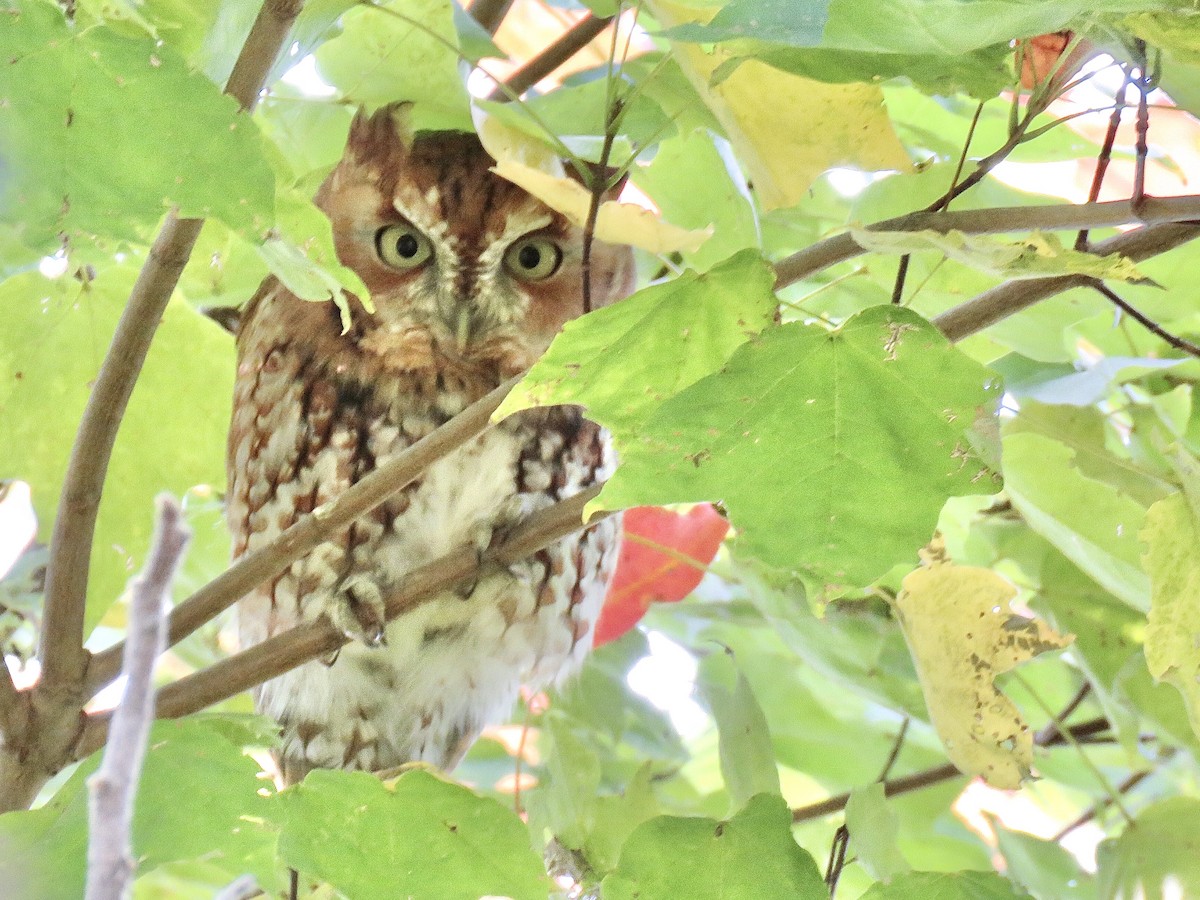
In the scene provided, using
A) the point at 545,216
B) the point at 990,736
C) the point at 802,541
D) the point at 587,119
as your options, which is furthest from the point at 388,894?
the point at 545,216

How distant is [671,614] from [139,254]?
1.86 feet

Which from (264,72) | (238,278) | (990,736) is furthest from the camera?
(238,278)

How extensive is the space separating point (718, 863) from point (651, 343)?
267 millimetres

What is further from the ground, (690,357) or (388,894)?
(690,357)

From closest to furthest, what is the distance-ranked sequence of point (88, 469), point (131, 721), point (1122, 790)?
point (131, 721) < point (88, 469) < point (1122, 790)

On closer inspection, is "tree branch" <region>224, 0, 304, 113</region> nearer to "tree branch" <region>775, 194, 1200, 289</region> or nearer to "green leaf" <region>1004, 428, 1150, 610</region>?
"tree branch" <region>775, 194, 1200, 289</region>

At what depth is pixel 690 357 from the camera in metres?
0.55

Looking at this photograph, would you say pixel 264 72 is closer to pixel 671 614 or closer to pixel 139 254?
pixel 139 254

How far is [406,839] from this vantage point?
602mm

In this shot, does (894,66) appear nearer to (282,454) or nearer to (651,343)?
(651,343)

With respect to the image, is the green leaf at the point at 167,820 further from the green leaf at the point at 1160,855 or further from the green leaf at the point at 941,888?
the green leaf at the point at 1160,855

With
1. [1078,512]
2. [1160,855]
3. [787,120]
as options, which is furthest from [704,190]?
[1160,855]

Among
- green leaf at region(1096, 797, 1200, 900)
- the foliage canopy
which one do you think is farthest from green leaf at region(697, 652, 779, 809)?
green leaf at region(1096, 797, 1200, 900)

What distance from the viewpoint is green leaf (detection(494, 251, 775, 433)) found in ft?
1.75
